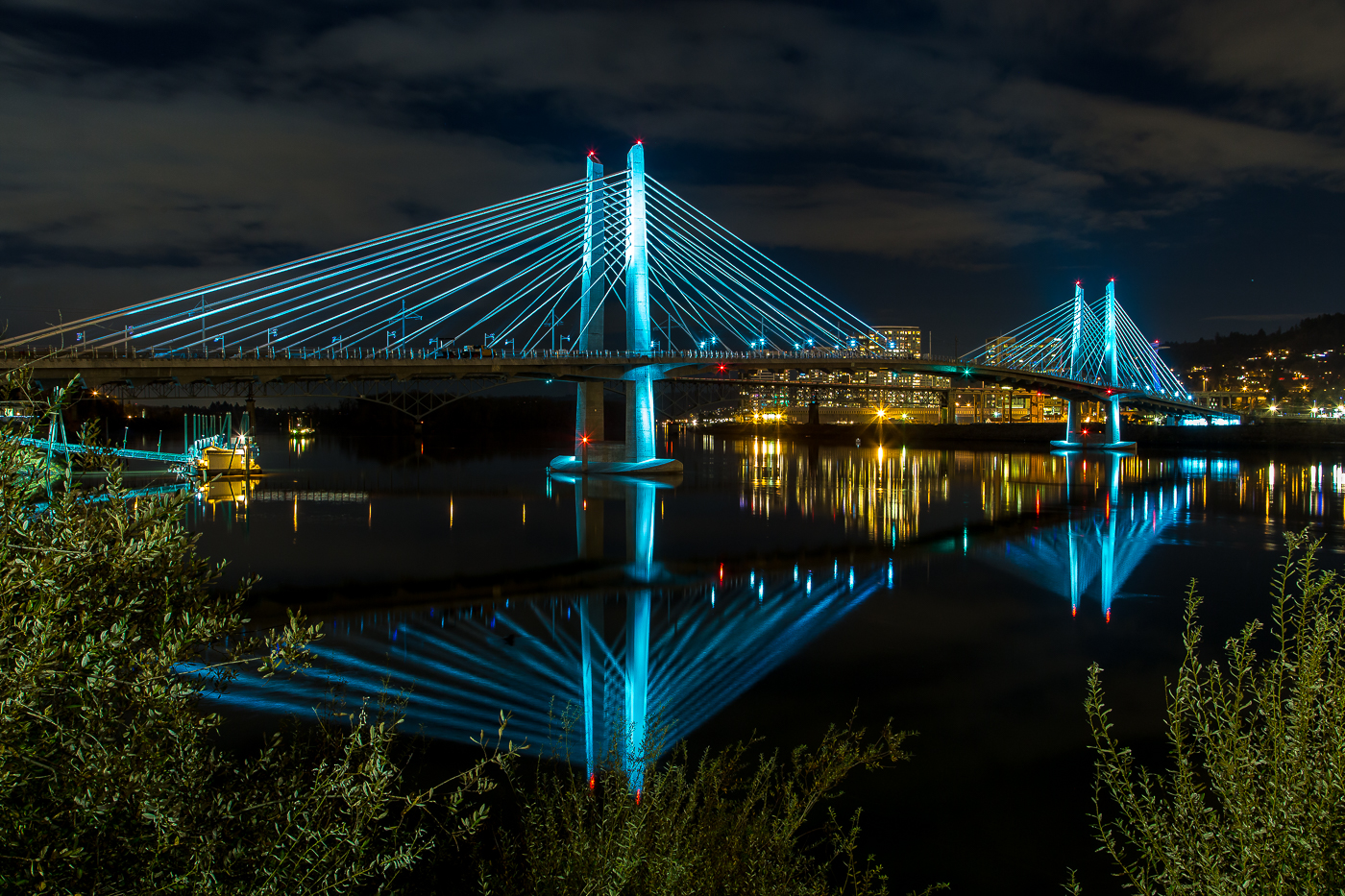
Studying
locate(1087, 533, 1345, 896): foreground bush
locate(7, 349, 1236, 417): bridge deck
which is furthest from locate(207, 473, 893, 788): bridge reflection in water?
locate(7, 349, 1236, 417): bridge deck

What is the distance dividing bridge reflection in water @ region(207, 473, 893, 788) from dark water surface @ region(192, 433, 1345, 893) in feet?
0.19

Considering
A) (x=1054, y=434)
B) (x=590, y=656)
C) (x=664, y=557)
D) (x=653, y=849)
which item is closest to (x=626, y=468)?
(x=664, y=557)

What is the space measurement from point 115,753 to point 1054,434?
76.1 meters

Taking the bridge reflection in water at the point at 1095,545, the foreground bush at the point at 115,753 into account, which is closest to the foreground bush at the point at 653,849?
the foreground bush at the point at 115,753

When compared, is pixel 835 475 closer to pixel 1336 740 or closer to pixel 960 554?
pixel 960 554

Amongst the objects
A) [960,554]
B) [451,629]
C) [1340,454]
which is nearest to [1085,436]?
[1340,454]

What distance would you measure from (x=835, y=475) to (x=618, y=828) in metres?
38.7

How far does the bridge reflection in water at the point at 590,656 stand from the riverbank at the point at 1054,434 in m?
59.0

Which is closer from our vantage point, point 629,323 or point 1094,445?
point 629,323

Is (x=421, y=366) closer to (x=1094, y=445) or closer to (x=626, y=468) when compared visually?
(x=626, y=468)

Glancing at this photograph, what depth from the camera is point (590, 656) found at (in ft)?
38.0

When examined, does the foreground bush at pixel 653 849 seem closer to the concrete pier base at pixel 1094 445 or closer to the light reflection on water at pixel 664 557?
the light reflection on water at pixel 664 557

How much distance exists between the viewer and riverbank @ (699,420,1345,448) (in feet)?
200

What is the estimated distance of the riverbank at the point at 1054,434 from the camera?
200ft
